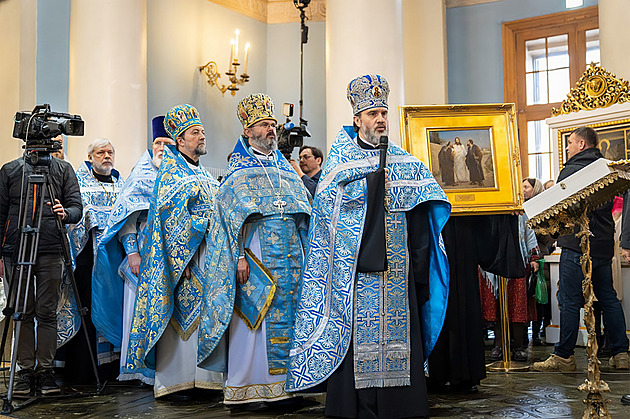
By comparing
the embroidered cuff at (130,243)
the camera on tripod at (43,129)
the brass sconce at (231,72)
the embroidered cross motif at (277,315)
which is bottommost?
the embroidered cross motif at (277,315)

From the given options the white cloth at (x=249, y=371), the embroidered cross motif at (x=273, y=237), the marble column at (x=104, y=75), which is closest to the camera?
the white cloth at (x=249, y=371)

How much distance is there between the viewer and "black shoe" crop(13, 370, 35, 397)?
17.1ft

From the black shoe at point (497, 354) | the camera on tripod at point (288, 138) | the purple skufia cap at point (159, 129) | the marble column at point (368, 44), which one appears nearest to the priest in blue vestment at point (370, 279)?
the camera on tripod at point (288, 138)

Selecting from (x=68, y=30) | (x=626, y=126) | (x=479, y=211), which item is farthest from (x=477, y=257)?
(x=68, y=30)

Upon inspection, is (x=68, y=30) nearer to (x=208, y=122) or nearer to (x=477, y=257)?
(x=208, y=122)

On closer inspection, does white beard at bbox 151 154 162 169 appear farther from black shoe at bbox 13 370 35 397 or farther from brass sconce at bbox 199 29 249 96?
brass sconce at bbox 199 29 249 96

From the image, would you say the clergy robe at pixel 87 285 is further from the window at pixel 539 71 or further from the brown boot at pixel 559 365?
the window at pixel 539 71

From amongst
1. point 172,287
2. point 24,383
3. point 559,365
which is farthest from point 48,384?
→ point 559,365

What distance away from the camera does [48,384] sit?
215 inches

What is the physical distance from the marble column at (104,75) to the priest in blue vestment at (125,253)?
2.61 metres

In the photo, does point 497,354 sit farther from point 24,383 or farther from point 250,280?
point 24,383

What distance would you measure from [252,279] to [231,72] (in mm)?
6725

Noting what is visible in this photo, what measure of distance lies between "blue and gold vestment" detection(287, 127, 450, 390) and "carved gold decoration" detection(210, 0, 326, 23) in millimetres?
7744

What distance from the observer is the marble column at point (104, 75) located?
8336mm
